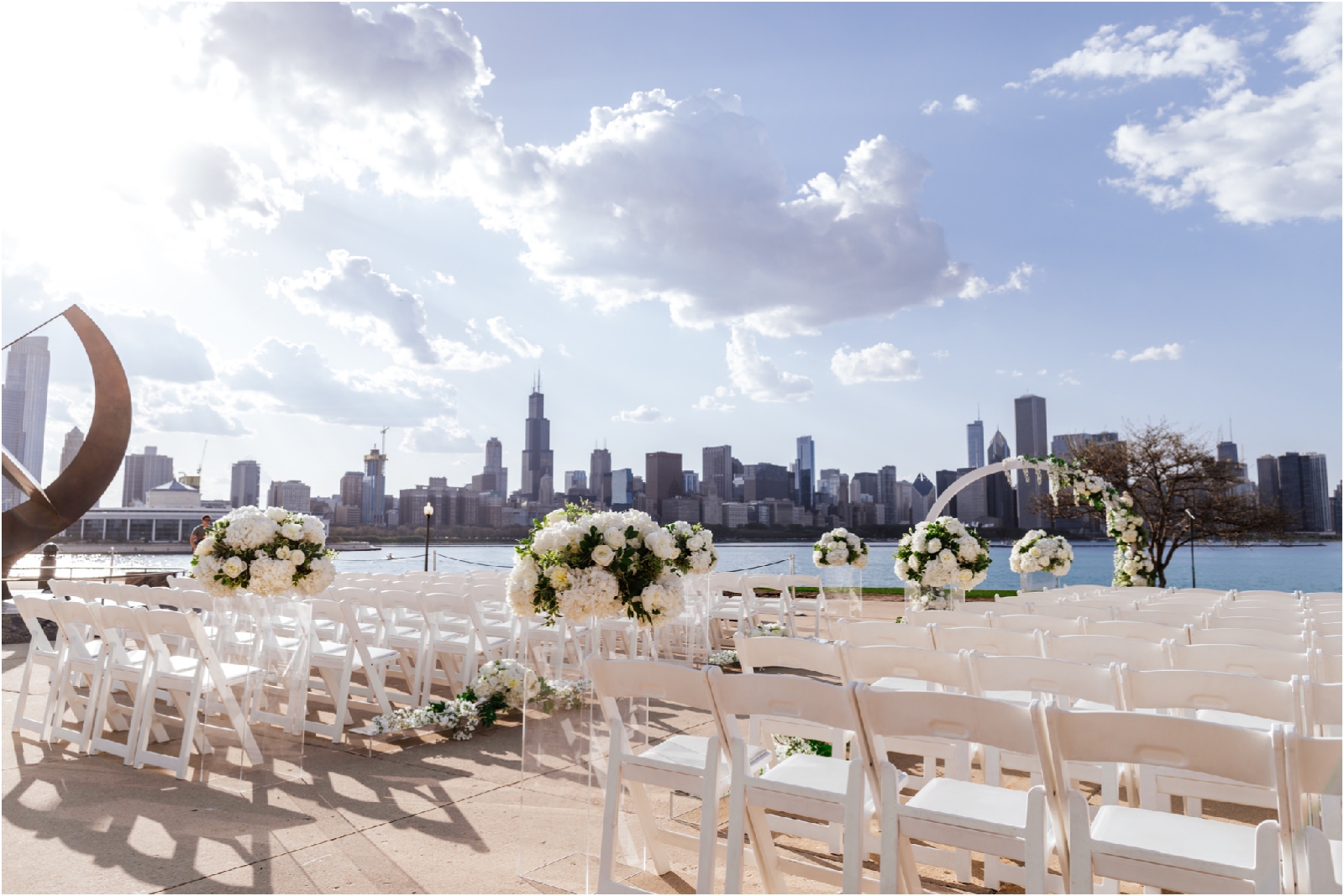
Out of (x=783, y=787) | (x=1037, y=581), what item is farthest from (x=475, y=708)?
(x=1037, y=581)

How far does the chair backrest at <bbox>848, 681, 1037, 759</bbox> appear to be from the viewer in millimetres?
2006

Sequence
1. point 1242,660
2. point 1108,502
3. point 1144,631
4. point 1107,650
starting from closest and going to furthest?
point 1242,660 → point 1107,650 → point 1144,631 → point 1108,502

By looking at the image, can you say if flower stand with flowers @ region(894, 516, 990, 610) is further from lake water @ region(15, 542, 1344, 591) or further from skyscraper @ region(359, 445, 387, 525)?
skyscraper @ region(359, 445, 387, 525)

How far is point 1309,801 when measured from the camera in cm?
186

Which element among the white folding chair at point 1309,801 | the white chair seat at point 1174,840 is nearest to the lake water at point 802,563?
the white chair seat at point 1174,840

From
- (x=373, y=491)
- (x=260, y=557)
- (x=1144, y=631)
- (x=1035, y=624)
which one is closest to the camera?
A: (x=1144, y=631)

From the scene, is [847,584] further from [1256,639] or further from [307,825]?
[307,825]

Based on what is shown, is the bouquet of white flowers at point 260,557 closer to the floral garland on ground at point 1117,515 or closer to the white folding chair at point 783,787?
the white folding chair at point 783,787

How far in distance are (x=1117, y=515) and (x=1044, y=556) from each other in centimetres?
308

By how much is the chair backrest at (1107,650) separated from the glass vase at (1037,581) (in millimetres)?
8038

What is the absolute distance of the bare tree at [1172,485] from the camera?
1847 centimetres

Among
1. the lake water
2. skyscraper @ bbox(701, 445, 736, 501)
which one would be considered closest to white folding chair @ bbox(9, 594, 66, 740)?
the lake water

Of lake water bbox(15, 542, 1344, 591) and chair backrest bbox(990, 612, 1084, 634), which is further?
lake water bbox(15, 542, 1344, 591)

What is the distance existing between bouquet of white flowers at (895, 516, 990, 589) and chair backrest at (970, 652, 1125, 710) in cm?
507
